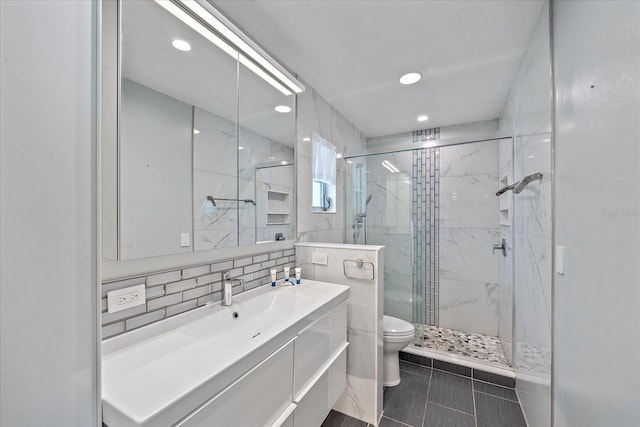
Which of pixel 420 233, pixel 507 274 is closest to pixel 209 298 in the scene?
pixel 420 233

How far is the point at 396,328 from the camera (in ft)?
7.11

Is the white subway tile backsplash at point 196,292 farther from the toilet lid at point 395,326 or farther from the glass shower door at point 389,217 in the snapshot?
the glass shower door at point 389,217

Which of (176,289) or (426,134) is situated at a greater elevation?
(426,134)

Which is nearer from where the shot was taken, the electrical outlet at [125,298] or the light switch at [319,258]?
the electrical outlet at [125,298]

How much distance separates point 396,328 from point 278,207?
1425 millimetres

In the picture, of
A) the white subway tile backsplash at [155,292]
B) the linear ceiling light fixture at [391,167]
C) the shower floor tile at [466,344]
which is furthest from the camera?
the linear ceiling light fixture at [391,167]

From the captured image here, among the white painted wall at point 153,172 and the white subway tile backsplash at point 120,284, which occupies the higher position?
the white painted wall at point 153,172

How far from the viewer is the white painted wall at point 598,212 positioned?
26.9 inches

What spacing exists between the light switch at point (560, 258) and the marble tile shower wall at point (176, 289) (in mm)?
1528

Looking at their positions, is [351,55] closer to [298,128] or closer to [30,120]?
[298,128]

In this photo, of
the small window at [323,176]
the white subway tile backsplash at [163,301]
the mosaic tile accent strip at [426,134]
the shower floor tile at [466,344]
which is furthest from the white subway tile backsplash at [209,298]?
the mosaic tile accent strip at [426,134]

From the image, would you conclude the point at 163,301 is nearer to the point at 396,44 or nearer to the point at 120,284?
the point at 120,284

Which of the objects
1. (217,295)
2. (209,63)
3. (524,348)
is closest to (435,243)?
(524,348)

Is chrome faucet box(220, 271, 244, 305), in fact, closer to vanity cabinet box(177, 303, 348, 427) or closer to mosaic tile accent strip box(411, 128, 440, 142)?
vanity cabinet box(177, 303, 348, 427)
